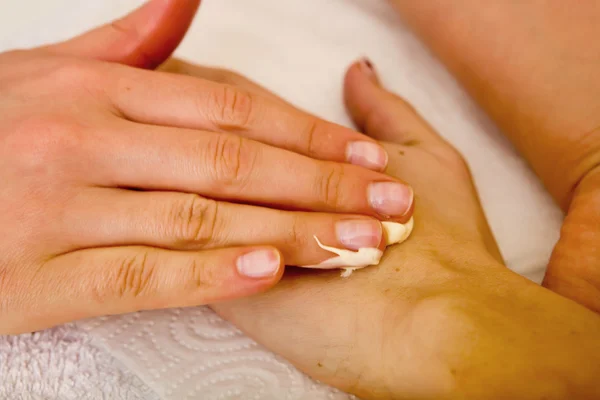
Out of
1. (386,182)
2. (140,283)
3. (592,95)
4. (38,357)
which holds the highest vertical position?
(592,95)

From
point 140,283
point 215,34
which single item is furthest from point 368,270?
point 215,34

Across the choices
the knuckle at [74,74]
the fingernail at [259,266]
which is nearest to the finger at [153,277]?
the fingernail at [259,266]

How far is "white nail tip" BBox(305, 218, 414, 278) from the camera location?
22.2 inches

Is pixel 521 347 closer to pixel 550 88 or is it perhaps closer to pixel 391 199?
pixel 391 199

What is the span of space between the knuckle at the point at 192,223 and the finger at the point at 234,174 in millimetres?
35

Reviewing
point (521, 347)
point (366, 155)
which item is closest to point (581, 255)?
point (521, 347)

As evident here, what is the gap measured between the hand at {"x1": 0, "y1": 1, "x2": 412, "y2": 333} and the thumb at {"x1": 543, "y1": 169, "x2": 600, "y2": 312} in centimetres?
20

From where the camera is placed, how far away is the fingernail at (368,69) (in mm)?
875

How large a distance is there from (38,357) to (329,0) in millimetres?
761

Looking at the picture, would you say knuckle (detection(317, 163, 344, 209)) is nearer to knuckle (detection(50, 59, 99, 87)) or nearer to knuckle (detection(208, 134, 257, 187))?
knuckle (detection(208, 134, 257, 187))

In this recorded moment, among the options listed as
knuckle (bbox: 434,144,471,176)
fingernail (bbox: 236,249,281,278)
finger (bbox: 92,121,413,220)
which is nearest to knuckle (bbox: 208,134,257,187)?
finger (bbox: 92,121,413,220)

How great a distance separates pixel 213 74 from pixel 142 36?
5.5 inches

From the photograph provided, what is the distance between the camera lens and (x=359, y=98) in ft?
2.74

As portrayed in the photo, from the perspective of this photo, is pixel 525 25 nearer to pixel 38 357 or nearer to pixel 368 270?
pixel 368 270
